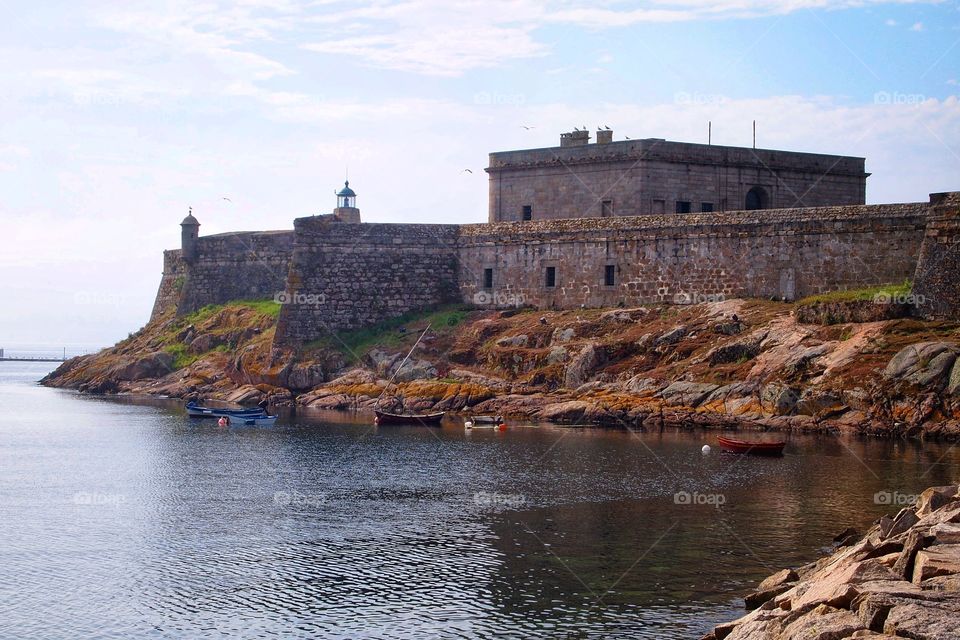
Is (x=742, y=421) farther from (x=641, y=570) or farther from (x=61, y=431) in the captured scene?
(x=61, y=431)

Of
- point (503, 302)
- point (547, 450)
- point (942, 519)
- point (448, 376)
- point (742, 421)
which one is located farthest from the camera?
point (503, 302)

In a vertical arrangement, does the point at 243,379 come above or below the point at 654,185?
below

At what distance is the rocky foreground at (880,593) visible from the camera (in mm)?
16141

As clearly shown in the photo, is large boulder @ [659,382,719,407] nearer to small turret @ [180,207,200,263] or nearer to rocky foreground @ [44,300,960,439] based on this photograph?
rocky foreground @ [44,300,960,439]

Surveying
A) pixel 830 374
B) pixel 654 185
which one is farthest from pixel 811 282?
pixel 654 185

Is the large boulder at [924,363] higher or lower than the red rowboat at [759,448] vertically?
higher

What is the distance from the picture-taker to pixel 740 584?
23953 millimetres

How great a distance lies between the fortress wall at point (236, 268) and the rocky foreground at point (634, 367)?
12.2ft

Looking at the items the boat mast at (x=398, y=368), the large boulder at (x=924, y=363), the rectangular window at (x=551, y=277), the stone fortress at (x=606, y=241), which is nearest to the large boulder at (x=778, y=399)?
the large boulder at (x=924, y=363)

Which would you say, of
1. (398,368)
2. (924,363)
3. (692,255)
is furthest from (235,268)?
(924,363)

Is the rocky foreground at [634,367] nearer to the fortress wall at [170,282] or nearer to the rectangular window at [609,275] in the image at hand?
the rectangular window at [609,275]

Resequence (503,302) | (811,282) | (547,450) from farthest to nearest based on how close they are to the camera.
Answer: (503,302)
(811,282)
(547,450)

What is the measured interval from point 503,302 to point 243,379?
14.2 metres

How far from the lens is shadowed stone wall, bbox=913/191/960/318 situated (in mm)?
46438
